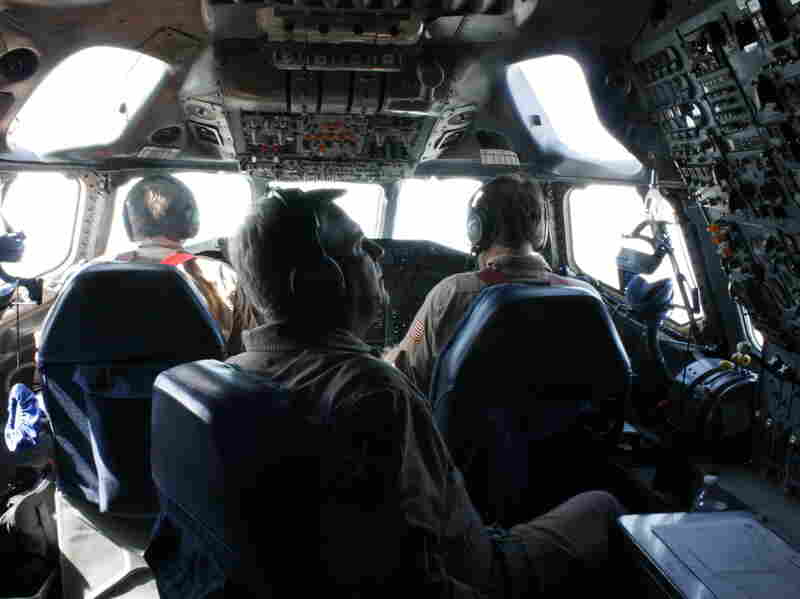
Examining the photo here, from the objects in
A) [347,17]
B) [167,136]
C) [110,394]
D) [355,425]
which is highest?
[347,17]

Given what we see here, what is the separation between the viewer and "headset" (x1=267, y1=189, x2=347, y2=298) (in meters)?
1.17

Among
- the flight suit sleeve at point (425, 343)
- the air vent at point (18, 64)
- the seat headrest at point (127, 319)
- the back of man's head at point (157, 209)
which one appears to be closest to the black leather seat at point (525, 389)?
the flight suit sleeve at point (425, 343)

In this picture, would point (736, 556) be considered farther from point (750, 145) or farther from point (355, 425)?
point (750, 145)

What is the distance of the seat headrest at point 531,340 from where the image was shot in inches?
71.4

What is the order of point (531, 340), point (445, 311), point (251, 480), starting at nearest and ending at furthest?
point (251, 480) → point (531, 340) → point (445, 311)

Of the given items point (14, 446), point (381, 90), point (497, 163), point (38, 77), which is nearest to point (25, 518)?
point (14, 446)

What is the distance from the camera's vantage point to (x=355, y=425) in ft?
3.38

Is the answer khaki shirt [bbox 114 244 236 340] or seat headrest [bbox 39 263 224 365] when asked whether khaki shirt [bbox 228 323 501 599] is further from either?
khaki shirt [bbox 114 244 236 340]

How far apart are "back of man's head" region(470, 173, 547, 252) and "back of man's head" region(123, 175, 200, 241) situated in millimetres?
1173

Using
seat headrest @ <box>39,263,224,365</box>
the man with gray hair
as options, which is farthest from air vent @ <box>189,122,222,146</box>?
the man with gray hair

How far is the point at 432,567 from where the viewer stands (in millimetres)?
1094

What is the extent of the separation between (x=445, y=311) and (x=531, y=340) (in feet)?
1.67

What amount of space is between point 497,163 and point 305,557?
3.32 m

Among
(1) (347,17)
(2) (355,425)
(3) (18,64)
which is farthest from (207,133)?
(2) (355,425)
